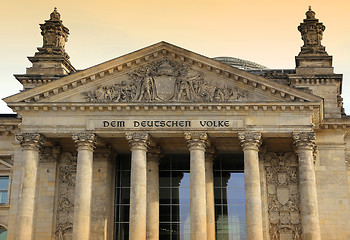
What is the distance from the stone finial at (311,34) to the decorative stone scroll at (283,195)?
9.92 metres

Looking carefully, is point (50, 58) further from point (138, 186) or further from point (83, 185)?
point (138, 186)

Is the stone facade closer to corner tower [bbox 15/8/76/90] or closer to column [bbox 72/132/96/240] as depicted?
column [bbox 72/132/96/240]

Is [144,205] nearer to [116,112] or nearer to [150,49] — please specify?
[116,112]

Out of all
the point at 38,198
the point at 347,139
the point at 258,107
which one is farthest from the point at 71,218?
the point at 347,139

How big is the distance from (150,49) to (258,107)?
8.49 m

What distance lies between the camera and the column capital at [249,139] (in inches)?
1468

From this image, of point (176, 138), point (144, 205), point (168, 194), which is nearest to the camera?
point (144, 205)

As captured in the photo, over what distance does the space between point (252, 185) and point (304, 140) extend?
4657mm

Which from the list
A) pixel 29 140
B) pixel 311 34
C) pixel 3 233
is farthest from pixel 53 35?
pixel 311 34

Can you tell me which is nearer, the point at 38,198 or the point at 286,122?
the point at 286,122

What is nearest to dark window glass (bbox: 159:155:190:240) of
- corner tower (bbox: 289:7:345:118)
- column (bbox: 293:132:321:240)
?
column (bbox: 293:132:321:240)

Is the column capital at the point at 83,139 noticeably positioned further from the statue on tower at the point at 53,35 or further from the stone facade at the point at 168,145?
the statue on tower at the point at 53,35

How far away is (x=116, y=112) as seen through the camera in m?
38.4

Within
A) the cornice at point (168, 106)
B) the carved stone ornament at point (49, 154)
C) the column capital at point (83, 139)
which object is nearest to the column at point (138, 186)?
the cornice at point (168, 106)
